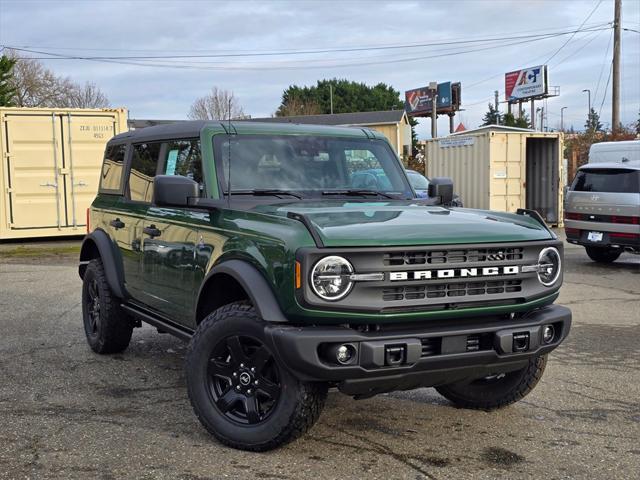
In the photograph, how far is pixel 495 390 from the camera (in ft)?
17.1

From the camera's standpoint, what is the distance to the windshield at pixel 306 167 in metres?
5.23

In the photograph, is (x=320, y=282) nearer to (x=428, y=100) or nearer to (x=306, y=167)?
(x=306, y=167)

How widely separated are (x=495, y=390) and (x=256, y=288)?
196cm

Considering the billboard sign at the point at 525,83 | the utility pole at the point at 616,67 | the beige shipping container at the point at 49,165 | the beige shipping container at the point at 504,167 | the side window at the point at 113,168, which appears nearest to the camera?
the side window at the point at 113,168

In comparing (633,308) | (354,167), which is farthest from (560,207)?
(354,167)

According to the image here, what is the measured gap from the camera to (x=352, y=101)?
85500mm

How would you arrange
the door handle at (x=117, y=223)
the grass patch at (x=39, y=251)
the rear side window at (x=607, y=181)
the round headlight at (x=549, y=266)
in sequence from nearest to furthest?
the round headlight at (x=549, y=266) < the door handle at (x=117, y=223) < the rear side window at (x=607, y=181) < the grass patch at (x=39, y=251)

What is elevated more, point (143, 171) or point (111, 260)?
point (143, 171)

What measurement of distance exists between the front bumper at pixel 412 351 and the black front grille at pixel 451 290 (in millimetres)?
167

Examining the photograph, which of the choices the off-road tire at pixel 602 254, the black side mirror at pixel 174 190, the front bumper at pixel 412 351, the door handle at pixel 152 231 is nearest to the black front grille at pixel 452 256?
the front bumper at pixel 412 351

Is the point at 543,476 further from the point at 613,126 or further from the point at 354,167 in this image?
the point at 613,126

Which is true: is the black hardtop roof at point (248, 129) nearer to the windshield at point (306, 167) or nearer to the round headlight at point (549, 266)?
the windshield at point (306, 167)

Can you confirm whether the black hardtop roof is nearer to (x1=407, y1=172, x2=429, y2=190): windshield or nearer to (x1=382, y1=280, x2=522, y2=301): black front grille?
(x1=382, y1=280, x2=522, y2=301): black front grille

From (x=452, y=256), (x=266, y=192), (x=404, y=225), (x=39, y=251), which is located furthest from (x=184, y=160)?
(x=39, y=251)
